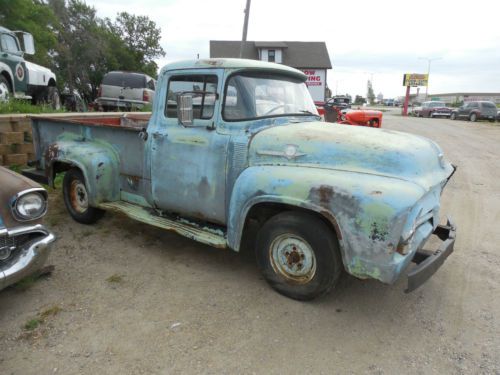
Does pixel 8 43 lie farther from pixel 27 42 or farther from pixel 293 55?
Result: pixel 293 55

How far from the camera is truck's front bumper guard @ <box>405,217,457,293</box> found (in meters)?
2.94

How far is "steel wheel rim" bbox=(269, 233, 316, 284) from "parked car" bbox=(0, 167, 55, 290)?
5.96 ft

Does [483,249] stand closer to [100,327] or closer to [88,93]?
[100,327]

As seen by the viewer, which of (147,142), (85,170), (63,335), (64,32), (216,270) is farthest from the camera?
(64,32)

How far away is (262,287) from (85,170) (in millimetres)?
2474

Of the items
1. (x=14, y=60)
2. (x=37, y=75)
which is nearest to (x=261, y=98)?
(x=14, y=60)

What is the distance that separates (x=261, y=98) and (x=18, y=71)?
9.27 meters

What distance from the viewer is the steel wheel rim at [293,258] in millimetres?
3309

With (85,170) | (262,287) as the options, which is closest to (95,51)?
(85,170)

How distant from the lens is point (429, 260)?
10.2 ft

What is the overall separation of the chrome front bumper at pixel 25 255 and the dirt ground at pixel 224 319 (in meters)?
0.45

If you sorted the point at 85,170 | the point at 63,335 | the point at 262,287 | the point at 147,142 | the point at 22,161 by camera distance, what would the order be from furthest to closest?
the point at 22,161, the point at 85,170, the point at 147,142, the point at 262,287, the point at 63,335

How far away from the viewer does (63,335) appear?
3.00 meters

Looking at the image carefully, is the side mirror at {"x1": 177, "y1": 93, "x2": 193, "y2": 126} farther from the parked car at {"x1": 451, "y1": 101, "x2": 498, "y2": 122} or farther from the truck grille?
the parked car at {"x1": 451, "y1": 101, "x2": 498, "y2": 122}
